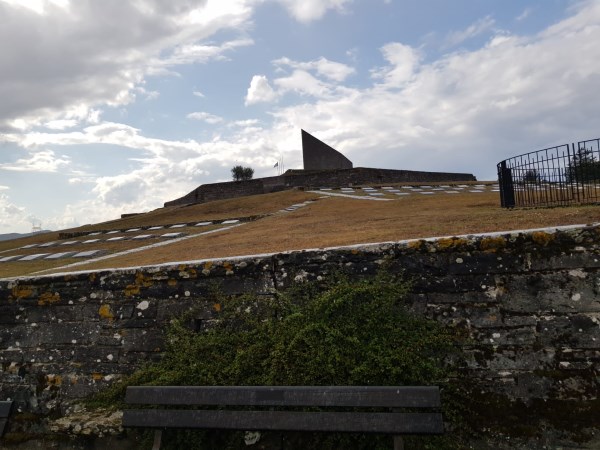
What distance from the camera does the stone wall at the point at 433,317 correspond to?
328cm

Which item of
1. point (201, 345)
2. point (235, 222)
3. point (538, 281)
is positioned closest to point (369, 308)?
point (538, 281)

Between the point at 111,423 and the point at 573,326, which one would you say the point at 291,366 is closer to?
the point at 111,423

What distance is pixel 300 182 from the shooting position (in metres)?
30.7

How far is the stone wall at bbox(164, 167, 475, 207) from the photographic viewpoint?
29.9 metres

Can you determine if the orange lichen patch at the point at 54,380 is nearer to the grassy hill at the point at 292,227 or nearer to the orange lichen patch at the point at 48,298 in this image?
the orange lichen patch at the point at 48,298

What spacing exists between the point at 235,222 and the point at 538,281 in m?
14.2

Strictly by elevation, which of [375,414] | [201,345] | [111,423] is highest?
[201,345]

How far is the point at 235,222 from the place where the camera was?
1697 cm

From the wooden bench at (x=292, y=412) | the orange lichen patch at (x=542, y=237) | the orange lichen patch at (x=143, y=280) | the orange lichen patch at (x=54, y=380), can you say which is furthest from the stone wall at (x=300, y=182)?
the wooden bench at (x=292, y=412)

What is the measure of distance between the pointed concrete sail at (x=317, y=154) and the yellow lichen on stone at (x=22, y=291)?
31.2 metres

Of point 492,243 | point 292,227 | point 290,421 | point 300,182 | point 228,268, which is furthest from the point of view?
point 300,182

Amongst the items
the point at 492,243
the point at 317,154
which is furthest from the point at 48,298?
the point at 317,154

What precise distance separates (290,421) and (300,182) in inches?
1097

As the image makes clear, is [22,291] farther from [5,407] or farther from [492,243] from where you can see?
[492,243]
